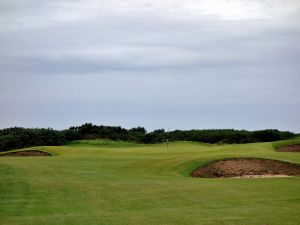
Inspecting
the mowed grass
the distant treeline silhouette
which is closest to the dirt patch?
the mowed grass

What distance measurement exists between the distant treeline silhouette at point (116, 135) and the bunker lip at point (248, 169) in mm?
44344

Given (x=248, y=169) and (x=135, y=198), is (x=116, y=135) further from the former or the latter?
(x=135, y=198)

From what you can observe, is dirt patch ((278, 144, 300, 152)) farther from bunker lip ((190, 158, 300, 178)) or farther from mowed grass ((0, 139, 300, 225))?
bunker lip ((190, 158, 300, 178))

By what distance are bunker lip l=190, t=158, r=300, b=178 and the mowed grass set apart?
48.8 inches

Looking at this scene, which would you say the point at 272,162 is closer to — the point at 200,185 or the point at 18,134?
the point at 200,185

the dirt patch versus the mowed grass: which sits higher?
the dirt patch

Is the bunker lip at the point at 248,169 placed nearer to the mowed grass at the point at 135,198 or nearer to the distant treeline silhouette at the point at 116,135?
the mowed grass at the point at 135,198

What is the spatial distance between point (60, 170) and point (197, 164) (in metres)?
9.62

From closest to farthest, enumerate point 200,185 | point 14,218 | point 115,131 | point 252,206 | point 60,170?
point 14,218 < point 252,206 < point 200,185 < point 60,170 < point 115,131

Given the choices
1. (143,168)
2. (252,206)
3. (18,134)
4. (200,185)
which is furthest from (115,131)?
(252,206)

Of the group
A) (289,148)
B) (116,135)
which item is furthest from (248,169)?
(116,135)

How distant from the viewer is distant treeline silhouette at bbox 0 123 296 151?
8381cm

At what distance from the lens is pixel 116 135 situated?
309ft

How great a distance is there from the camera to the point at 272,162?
3741 centimetres
